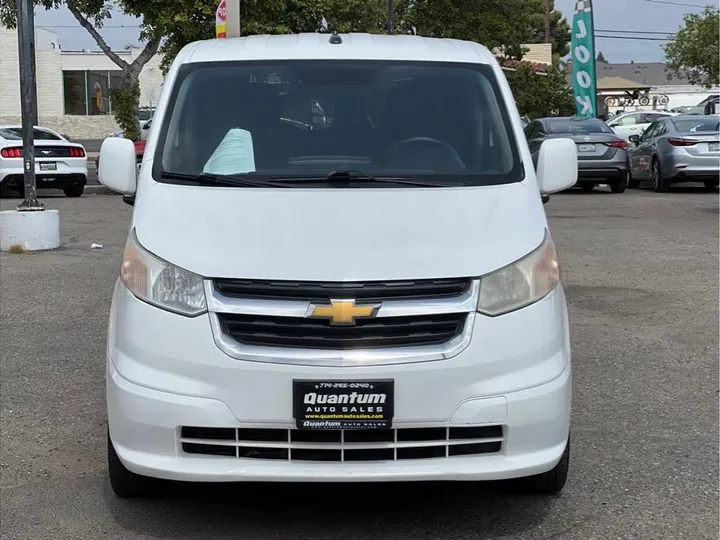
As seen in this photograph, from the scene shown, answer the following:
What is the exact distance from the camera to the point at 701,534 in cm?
421

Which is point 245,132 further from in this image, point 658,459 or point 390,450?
point 658,459

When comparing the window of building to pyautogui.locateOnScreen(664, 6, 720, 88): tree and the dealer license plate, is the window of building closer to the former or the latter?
pyautogui.locateOnScreen(664, 6, 720, 88): tree

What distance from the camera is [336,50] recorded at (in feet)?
17.4

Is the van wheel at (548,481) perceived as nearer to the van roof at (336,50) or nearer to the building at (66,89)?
the van roof at (336,50)

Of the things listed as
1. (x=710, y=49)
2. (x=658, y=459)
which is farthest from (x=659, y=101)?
(x=658, y=459)

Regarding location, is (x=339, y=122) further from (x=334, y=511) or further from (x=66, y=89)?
(x=66, y=89)

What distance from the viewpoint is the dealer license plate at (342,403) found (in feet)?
12.5

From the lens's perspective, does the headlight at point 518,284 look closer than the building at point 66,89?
Yes

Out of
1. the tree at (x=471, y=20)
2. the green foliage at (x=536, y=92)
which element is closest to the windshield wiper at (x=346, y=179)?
the tree at (x=471, y=20)

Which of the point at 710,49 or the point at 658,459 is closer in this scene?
the point at 658,459

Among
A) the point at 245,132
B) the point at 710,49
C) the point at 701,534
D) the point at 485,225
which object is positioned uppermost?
the point at 710,49

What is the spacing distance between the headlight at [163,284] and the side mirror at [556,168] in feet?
6.20

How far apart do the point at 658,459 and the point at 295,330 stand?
2.14 meters

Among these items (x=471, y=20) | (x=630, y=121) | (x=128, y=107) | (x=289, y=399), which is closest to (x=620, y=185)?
(x=128, y=107)
